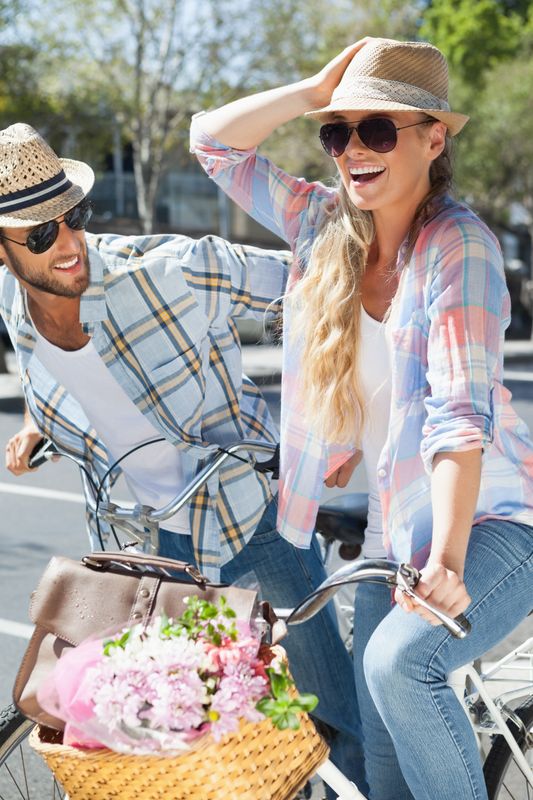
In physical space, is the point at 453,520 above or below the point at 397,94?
below

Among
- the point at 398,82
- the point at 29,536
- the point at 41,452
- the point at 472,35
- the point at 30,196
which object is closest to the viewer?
the point at 398,82

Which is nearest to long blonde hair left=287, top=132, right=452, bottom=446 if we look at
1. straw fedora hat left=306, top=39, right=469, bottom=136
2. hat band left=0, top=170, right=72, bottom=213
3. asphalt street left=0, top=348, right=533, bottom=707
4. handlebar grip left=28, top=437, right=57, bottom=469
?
straw fedora hat left=306, top=39, right=469, bottom=136

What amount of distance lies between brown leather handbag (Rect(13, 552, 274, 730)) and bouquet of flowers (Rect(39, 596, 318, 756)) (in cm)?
14

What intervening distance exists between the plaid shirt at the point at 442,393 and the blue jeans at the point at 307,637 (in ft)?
1.64

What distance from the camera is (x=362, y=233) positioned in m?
2.45

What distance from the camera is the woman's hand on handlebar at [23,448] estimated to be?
10.3 feet

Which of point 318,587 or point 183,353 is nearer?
point 318,587

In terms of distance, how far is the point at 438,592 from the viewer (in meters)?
2.01

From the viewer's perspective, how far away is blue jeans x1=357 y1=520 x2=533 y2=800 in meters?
2.13

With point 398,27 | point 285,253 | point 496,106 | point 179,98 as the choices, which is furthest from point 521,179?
point 285,253

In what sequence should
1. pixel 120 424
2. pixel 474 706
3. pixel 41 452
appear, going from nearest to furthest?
pixel 474 706
pixel 120 424
pixel 41 452

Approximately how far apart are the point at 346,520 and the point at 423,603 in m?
0.95

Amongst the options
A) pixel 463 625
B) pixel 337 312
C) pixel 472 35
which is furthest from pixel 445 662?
pixel 472 35

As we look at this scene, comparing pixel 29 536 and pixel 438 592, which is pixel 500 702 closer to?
pixel 438 592
